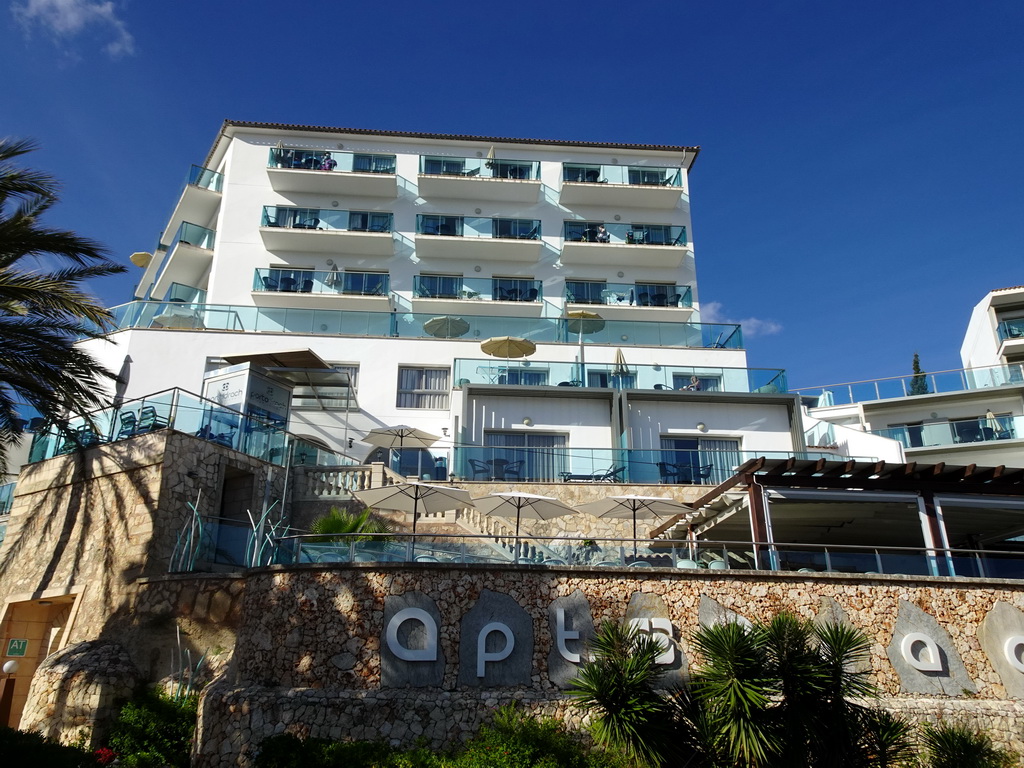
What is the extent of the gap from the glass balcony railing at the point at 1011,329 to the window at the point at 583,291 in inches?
710

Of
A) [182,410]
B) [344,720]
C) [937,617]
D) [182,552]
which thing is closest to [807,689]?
[937,617]

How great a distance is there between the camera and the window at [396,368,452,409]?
1150 inches

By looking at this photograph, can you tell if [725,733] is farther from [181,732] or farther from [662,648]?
[181,732]

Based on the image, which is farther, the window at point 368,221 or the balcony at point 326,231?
the window at point 368,221

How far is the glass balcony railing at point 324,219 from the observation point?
3541 centimetres

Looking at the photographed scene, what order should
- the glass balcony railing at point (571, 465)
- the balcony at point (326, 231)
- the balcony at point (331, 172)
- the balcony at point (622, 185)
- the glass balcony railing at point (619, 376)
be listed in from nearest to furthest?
the glass balcony railing at point (571, 465)
the glass balcony railing at point (619, 376)
the balcony at point (326, 231)
the balcony at point (331, 172)
the balcony at point (622, 185)

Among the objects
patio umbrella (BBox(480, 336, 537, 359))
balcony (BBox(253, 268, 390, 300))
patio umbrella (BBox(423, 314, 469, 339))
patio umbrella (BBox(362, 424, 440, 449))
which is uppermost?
balcony (BBox(253, 268, 390, 300))

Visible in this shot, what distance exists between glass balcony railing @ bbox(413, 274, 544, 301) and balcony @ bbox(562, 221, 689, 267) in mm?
2303

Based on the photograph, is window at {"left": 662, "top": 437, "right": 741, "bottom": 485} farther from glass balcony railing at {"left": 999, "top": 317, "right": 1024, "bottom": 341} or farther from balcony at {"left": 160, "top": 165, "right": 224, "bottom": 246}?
balcony at {"left": 160, "top": 165, "right": 224, "bottom": 246}

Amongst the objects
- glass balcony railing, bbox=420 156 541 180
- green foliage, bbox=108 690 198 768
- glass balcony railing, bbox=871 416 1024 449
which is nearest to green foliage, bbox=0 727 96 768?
green foliage, bbox=108 690 198 768

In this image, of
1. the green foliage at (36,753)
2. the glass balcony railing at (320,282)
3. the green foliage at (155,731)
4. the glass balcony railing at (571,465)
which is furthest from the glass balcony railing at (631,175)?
the green foliage at (36,753)

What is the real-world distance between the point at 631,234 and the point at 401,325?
38.4 ft

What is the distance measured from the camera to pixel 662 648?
45.6 feet

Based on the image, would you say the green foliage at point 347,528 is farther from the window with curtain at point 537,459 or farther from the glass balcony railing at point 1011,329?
the glass balcony railing at point 1011,329
